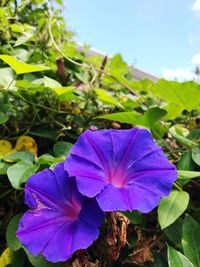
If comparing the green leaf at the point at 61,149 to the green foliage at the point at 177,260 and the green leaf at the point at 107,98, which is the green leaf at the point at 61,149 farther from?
the green foliage at the point at 177,260

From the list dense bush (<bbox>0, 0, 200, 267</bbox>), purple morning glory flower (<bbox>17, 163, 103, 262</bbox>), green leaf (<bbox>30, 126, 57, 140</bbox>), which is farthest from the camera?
green leaf (<bbox>30, 126, 57, 140</bbox>)

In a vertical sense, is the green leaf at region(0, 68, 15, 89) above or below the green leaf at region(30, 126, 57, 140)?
above

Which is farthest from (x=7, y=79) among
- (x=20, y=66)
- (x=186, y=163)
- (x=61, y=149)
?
(x=186, y=163)

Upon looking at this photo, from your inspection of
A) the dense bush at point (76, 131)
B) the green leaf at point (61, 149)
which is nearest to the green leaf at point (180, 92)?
the dense bush at point (76, 131)

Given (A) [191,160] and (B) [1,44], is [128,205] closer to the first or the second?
(A) [191,160]

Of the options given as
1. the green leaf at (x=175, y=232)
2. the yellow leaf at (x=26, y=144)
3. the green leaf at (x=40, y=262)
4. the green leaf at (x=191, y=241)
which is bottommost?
the green leaf at (x=40, y=262)

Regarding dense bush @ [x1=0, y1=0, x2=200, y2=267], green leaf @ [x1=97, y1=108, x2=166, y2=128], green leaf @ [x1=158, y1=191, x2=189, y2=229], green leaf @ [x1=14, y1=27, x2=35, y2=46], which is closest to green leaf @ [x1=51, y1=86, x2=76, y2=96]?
dense bush @ [x1=0, y1=0, x2=200, y2=267]

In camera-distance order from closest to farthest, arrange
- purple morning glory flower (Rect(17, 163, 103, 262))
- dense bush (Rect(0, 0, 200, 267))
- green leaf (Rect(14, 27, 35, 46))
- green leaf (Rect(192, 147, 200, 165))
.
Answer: purple morning glory flower (Rect(17, 163, 103, 262)) → dense bush (Rect(0, 0, 200, 267)) → green leaf (Rect(192, 147, 200, 165)) → green leaf (Rect(14, 27, 35, 46))

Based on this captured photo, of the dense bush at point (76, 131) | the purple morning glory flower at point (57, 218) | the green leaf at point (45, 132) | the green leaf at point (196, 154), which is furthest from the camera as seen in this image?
the green leaf at point (45, 132)

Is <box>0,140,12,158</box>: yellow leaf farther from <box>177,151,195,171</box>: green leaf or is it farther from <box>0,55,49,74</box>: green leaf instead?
<box>177,151,195,171</box>: green leaf
